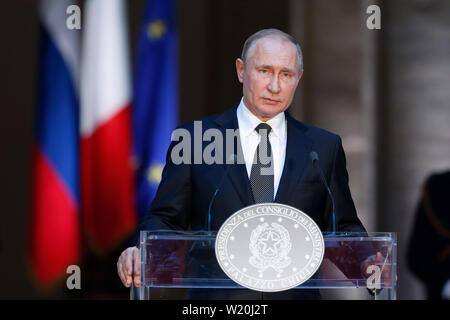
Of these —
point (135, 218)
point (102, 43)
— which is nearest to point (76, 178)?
point (135, 218)

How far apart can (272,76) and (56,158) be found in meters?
3.12

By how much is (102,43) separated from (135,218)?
123 centimetres

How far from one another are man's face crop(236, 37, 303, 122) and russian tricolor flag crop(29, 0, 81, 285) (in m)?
2.99

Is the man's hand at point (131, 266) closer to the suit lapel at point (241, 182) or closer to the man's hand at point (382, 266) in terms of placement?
the suit lapel at point (241, 182)

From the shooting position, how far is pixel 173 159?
294 cm

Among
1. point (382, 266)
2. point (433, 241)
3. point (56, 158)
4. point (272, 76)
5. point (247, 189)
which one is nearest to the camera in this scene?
point (382, 266)

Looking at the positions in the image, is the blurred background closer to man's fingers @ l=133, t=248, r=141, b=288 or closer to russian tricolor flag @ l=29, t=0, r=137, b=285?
russian tricolor flag @ l=29, t=0, r=137, b=285

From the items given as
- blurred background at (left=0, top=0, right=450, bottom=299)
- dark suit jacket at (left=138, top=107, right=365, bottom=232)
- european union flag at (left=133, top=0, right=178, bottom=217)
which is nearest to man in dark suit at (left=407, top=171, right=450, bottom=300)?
blurred background at (left=0, top=0, right=450, bottom=299)

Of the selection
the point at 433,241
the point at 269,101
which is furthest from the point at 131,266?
the point at 433,241

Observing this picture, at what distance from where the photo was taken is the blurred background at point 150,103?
571 cm

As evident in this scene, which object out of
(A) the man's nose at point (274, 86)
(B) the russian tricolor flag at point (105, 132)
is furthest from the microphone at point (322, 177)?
(B) the russian tricolor flag at point (105, 132)

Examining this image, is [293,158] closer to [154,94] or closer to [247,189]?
[247,189]

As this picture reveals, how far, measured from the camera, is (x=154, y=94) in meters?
5.77

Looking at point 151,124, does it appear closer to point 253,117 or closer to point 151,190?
point 151,190
